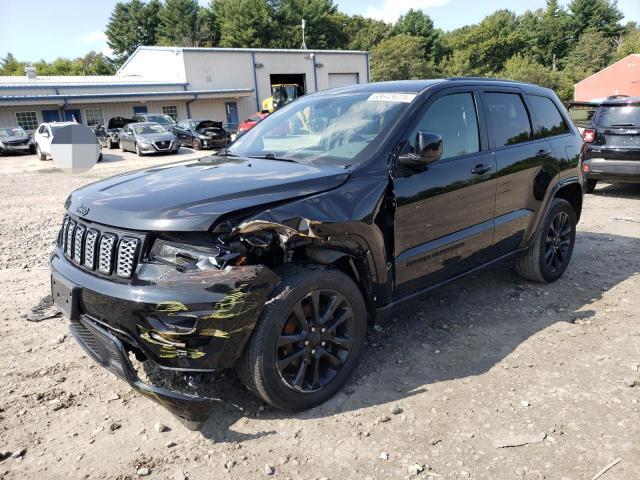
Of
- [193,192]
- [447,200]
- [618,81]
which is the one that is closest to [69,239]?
[193,192]

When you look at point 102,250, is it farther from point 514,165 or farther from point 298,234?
point 514,165

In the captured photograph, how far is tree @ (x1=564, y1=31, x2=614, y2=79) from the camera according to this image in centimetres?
7025

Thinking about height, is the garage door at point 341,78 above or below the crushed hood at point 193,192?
above

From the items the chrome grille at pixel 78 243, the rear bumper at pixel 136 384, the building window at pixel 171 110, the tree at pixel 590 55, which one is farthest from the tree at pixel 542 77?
the rear bumper at pixel 136 384

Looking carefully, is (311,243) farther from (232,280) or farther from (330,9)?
(330,9)

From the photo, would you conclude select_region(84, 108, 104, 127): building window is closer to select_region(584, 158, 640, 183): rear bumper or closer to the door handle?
select_region(584, 158, 640, 183): rear bumper

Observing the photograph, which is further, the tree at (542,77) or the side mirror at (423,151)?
the tree at (542,77)

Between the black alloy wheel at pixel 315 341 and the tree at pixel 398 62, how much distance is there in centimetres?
6117

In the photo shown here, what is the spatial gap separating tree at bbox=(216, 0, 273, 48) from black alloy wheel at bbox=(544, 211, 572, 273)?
200ft

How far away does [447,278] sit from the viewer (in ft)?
12.5

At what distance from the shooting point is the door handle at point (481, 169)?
3.83m

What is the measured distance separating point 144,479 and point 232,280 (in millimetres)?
1079

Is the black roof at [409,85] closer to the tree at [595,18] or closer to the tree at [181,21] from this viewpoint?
the tree at [181,21]

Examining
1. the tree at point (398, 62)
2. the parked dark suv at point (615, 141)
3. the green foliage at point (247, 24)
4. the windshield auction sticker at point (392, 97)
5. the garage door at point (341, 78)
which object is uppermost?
the green foliage at point (247, 24)
